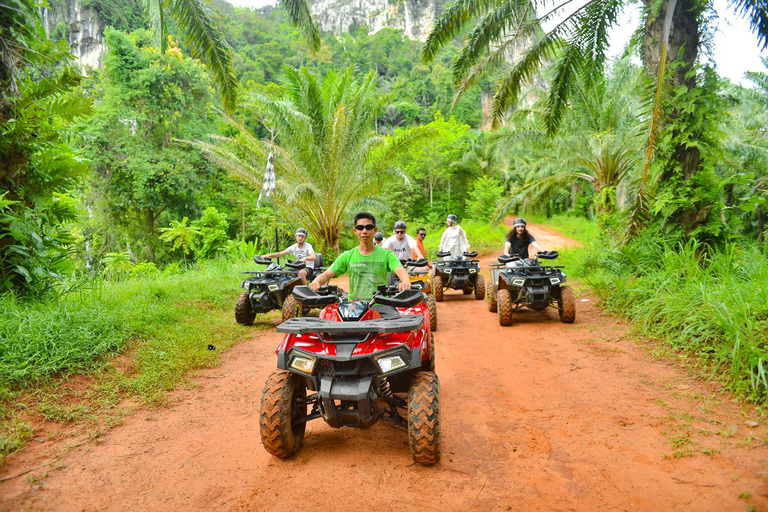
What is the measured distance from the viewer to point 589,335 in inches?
247

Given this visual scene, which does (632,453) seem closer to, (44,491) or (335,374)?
(335,374)

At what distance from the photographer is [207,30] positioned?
7.99 metres

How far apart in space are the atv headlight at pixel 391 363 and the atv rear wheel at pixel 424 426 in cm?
26

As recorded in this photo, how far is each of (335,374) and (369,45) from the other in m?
76.2

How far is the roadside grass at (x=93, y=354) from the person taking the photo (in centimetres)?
390

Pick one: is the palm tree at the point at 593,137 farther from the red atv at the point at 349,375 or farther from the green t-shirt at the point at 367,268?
the red atv at the point at 349,375

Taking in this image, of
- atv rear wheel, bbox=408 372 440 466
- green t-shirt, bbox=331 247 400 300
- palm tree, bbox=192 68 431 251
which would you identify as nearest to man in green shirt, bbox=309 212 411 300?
green t-shirt, bbox=331 247 400 300

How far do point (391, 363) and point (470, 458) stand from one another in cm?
101

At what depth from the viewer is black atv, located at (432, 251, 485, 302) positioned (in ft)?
31.9

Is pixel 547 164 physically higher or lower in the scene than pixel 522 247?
higher

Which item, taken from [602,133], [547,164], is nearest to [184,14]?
[602,133]

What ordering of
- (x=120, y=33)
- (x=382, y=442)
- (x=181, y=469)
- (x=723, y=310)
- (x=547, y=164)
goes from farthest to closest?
(x=547, y=164) → (x=120, y=33) → (x=723, y=310) → (x=382, y=442) → (x=181, y=469)

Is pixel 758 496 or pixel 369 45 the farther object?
pixel 369 45

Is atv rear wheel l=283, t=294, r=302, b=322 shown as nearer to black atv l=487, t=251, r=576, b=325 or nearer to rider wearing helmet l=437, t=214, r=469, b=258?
black atv l=487, t=251, r=576, b=325
